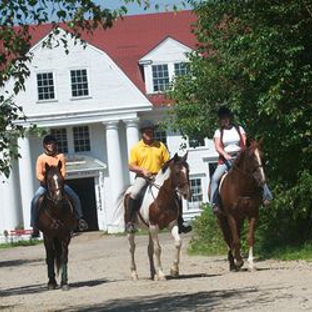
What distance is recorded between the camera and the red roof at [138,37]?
55531mm

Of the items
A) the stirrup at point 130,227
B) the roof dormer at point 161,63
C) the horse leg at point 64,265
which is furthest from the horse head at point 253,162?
the roof dormer at point 161,63

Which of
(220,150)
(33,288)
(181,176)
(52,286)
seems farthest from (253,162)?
(33,288)

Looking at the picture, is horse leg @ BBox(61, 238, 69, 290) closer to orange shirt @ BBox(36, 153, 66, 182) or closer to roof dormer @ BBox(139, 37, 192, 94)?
orange shirt @ BBox(36, 153, 66, 182)

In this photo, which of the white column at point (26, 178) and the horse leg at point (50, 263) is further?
the white column at point (26, 178)

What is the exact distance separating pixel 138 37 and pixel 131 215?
42577 mm

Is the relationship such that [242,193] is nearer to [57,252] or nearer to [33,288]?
[57,252]

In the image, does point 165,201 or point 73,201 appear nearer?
point 165,201

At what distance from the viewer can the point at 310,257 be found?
18.5 m

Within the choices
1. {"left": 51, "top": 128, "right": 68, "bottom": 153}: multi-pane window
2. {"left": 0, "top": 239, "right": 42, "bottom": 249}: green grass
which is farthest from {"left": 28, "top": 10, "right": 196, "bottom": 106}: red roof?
{"left": 0, "top": 239, "right": 42, "bottom": 249}: green grass

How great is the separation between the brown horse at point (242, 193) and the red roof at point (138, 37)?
37316 mm

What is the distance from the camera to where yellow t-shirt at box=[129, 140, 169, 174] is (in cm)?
1650

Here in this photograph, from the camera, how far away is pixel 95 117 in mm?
53438

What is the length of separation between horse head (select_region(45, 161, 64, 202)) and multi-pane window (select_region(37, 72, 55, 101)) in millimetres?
37759

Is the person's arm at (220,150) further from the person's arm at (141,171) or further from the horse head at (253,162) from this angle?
the person's arm at (141,171)
